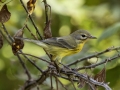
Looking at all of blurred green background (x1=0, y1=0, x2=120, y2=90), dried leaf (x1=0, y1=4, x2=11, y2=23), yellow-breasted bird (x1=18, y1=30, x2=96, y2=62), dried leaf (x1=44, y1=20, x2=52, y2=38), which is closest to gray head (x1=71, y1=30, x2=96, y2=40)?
yellow-breasted bird (x1=18, y1=30, x2=96, y2=62)

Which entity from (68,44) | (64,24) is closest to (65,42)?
(68,44)

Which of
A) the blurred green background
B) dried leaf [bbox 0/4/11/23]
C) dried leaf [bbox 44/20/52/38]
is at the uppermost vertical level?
dried leaf [bbox 0/4/11/23]

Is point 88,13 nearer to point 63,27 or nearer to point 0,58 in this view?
point 63,27

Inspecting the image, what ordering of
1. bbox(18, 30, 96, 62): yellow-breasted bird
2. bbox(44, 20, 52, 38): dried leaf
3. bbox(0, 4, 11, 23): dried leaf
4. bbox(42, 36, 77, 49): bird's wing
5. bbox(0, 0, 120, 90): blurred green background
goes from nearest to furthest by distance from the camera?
bbox(0, 4, 11, 23): dried leaf → bbox(44, 20, 52, 38): dried leaf → bbox(18, 30, 96, 62): yellow-breasted bird → bbox(42, 36, 77, 49): bird's wing → bbox(0, 0, 120, 90): blurred green background

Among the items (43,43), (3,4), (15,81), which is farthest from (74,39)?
(3,4)

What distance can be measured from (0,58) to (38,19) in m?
0.60

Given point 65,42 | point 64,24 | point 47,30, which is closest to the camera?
point 47,30

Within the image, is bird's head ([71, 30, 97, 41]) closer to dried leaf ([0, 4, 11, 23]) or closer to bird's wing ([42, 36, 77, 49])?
bird's wing ([42, 36, 77, 49])

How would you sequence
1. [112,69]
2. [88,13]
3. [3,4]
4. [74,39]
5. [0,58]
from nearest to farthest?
1. [3,4]
2. [112,69]
3. [74,39]
4. [0,58]
5. [88,13]

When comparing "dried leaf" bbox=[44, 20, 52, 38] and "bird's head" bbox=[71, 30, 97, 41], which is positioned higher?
"dried leaf" bbox=[44, 20, 52, 38]

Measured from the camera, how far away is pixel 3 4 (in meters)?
1.42

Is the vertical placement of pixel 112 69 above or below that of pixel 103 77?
below

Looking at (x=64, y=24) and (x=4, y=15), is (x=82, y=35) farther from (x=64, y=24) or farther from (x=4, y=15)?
(x=4, y=15)

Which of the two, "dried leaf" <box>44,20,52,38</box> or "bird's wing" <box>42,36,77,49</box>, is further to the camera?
"bird's wing" <box>42,36,77,49</box>
